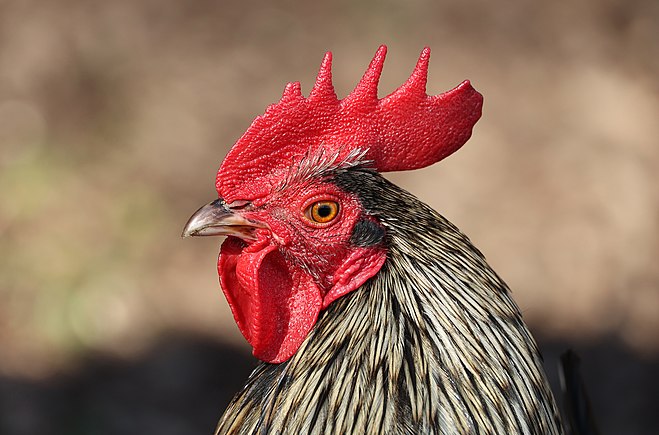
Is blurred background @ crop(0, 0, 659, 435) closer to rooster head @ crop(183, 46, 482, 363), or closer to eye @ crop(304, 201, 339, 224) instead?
rooster head @ crop(183, 46, 482, 363)

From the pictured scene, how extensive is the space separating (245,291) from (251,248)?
0.49ft

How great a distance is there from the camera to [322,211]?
2.54 metres

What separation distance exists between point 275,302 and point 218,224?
1.00ft

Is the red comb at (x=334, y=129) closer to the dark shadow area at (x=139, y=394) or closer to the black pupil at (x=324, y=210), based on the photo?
the black pupil at (x=324, y=210)

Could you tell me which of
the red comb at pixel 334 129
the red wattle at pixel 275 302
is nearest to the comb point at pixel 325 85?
the red comb at pixel 334 129

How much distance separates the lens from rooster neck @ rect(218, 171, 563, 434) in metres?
2.44

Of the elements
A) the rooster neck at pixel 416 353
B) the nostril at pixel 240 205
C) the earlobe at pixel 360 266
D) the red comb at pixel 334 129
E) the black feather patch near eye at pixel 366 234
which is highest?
the red comb at pixel 334 129

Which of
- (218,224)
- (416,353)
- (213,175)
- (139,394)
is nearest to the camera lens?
(416,353)

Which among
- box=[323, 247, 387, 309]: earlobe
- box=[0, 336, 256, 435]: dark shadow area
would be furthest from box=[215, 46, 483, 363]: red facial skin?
box=[0, 336, 256, 435]: dark shadow area

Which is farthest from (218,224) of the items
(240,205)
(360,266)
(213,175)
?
(213,175)

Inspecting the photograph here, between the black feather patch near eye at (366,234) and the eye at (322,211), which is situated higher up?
the eye at (322,211)

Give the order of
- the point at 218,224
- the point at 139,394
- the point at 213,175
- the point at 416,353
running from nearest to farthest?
the point at 416,353, the point at 218,224, the point at 139,394, the point at 213,175

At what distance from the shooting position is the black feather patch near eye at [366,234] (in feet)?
8.27

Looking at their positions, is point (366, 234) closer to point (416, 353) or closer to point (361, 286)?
point (361, 286)
